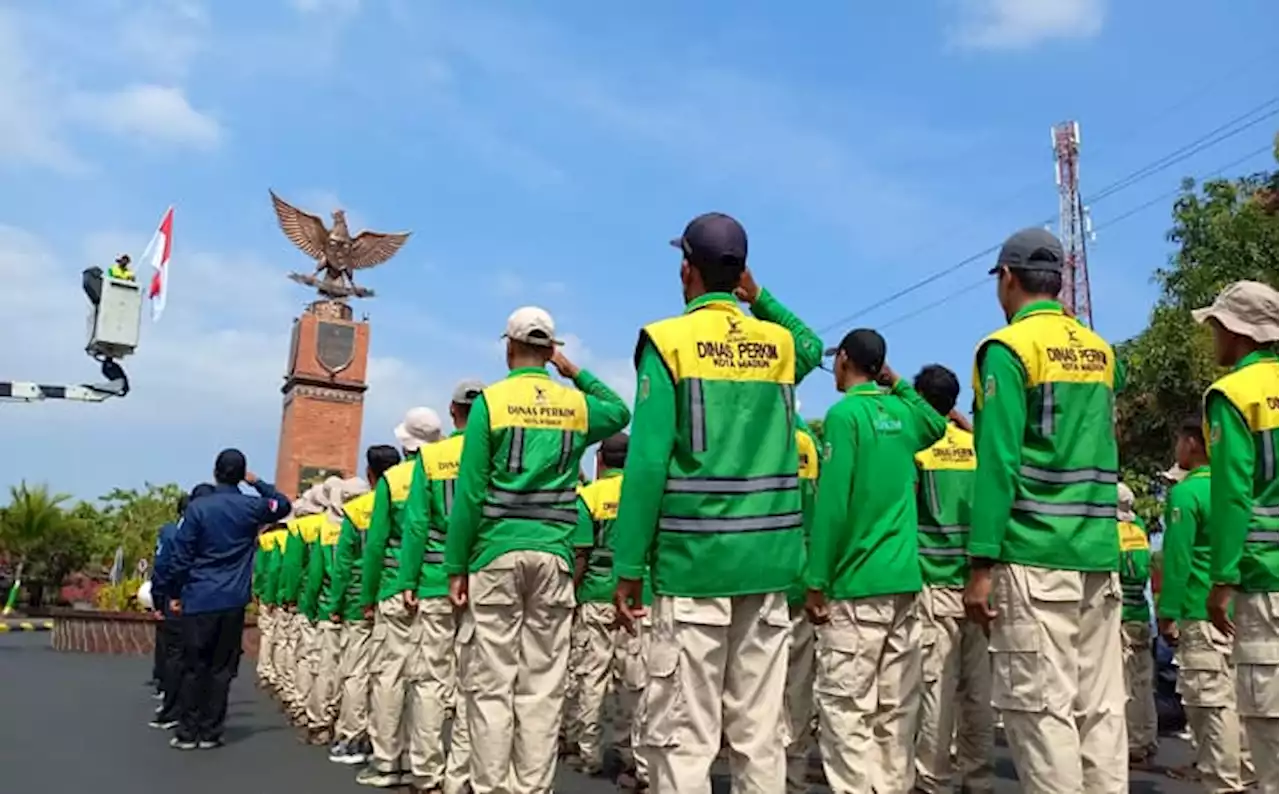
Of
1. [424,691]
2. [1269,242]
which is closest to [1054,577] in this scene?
[424,691]

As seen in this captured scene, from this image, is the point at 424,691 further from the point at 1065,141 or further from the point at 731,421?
the point at 1065,141

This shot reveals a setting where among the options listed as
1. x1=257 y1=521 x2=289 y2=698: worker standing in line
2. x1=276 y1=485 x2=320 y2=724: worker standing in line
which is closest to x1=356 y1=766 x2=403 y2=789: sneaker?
x1=276 y1=485 x2=320 y2=724: worker standing in line

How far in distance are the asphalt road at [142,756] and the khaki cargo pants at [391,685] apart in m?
0.25

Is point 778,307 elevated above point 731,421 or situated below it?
above

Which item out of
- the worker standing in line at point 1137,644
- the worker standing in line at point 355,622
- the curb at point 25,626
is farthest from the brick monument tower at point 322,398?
the worker standing in line at point 1137,644

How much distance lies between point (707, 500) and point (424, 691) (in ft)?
9.51

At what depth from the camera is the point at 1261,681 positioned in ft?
12.0

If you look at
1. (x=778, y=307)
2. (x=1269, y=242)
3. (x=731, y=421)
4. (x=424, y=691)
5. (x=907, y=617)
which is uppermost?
(x=1269, y=242)

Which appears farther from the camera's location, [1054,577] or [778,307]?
[778,307]

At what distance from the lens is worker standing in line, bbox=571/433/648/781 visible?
6648mm

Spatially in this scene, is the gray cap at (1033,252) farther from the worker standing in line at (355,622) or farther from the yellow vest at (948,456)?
the worker standing in line at (355,622)

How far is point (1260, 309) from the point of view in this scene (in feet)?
13.0

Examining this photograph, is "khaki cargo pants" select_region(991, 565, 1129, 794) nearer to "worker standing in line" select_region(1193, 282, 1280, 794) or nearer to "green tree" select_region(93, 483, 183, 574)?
"worker standing in line" select_region(1193, 282, 1280, 794)

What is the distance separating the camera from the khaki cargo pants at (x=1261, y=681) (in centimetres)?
363
